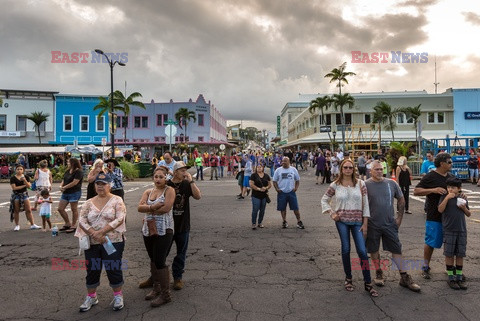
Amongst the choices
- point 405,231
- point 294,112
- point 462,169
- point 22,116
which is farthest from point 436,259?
point 294,112

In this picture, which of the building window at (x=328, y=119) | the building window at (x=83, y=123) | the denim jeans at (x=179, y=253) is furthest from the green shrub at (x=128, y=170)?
the building window at (x=328, y=119)

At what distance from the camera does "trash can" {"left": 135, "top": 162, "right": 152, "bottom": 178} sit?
83.7 ft

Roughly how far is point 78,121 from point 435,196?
46.2 meters

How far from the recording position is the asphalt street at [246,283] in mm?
4035

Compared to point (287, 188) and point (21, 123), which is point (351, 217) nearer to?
point (287, 188)

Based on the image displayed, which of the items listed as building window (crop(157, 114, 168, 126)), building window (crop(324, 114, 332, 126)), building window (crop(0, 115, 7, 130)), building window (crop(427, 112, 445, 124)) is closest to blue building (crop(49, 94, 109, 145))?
building window (crop(0, 115, 7, 130))

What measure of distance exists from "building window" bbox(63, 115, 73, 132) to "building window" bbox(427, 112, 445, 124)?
45.8 metres

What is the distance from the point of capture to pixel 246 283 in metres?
4.93

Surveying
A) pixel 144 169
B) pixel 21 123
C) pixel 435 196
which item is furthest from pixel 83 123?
pixel 435 196

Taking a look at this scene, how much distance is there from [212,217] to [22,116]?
139 ft

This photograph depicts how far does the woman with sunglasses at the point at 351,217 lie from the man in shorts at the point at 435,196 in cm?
106

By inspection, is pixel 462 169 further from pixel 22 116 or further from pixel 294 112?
pixel 294 112

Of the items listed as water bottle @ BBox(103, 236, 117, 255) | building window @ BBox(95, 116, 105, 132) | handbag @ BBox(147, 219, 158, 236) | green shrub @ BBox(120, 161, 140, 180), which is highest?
building window @ BBox(95, 116, 105, 132)

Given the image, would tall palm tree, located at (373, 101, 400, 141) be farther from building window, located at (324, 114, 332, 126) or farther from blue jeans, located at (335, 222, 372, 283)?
blue jeans, located at (335, 222, 372, 283)
